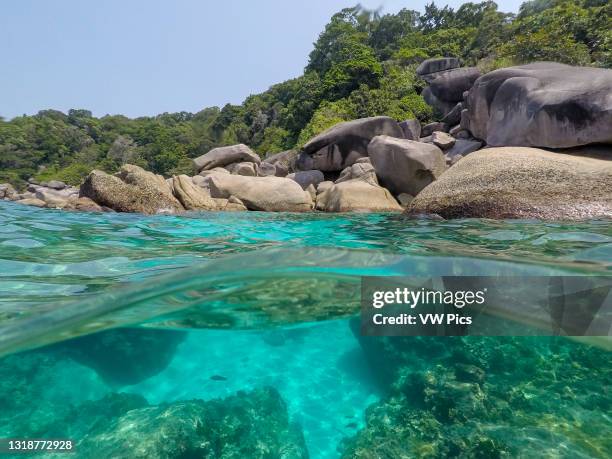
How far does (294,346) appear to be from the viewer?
262 centimetres

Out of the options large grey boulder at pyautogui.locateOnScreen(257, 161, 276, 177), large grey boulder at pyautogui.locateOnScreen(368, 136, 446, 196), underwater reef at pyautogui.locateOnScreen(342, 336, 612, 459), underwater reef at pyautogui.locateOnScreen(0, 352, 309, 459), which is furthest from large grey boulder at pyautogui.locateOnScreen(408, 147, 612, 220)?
large grey boulder at pyautogui.locateOnScreen(257, 161, 276, 177)

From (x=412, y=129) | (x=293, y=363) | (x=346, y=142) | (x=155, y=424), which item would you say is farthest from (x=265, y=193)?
(x=155, y=424)

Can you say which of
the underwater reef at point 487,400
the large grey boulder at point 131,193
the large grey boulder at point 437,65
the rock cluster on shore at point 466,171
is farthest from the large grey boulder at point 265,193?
the large grey boulder at point 437,65

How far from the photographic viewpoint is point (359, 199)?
35.2ft

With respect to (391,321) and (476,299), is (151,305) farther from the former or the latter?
(476,299)

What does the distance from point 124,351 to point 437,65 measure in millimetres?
28131

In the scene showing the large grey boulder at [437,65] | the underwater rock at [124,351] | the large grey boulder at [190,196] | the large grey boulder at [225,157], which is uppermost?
the large grey boulder at [437,65]

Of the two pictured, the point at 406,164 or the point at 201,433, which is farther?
the point at 406,164

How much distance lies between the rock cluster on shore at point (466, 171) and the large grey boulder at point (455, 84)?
18.8ft

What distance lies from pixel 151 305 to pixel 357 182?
31.3ft

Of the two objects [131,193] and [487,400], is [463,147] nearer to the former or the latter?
[131,193]

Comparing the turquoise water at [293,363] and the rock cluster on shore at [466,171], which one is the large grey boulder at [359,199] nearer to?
the rock cluster on shore at [466,171]

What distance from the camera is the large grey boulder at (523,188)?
19.4 feet

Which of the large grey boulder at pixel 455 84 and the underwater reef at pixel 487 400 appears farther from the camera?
the large grey boulder at pixel 455 84
